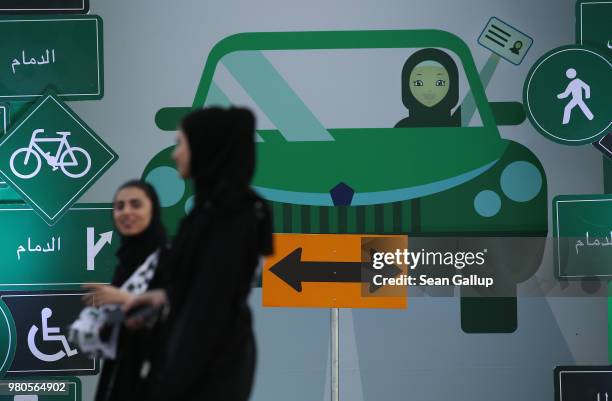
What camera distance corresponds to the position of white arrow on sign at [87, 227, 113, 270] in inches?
181

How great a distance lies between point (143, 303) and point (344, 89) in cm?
240

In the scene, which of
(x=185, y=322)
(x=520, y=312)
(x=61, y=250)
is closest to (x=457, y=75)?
(x=520, y=312)

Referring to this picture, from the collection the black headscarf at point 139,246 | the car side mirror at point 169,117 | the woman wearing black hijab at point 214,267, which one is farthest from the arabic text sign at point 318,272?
the woman wearing black hijab at point 214,267

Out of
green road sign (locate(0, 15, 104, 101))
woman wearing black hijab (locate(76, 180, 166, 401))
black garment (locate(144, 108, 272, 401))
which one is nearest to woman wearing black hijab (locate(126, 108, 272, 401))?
black garment (locate(144, 108, 272, 401))

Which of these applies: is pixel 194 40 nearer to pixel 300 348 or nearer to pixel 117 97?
pixel 117 97

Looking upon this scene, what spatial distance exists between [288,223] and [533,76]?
1.33 m

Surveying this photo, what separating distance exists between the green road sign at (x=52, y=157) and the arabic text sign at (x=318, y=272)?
949mm

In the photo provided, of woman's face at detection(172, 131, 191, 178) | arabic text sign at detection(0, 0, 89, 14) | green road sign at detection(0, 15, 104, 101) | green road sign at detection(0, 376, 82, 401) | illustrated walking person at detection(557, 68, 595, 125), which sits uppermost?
arabic text sign at detection(0, 0, 89, 14)

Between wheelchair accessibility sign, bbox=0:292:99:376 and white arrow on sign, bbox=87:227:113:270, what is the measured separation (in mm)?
158

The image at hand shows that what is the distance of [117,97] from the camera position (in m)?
4.59

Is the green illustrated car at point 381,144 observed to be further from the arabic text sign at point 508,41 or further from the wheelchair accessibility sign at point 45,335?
the wheelchair accessibility sign at point 45,335

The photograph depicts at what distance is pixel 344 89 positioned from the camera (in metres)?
4.55

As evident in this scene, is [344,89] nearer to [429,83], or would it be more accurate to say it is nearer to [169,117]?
[429,83]

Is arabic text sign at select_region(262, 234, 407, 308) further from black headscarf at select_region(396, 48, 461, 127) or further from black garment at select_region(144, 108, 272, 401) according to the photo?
black garment at select_region(144, 108, 272, 401)
